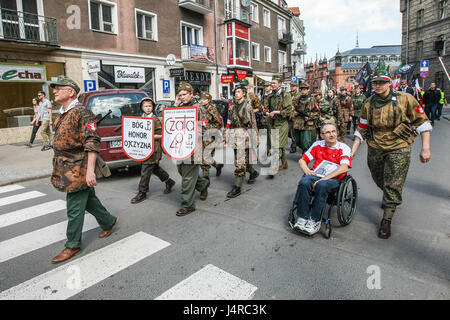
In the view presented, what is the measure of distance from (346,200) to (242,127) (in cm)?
265

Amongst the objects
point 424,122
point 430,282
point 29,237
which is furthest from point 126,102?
point 430,282

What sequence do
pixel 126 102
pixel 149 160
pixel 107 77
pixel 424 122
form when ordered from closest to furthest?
pixel 424 122 → pixel 149 160 → pixel 126 102 → pixel 107 77

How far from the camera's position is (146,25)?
19.9 metres

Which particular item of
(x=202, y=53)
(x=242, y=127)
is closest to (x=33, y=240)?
(x=242, y=127)

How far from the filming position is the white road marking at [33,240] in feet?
12.5

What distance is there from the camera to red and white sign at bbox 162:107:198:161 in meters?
4.62

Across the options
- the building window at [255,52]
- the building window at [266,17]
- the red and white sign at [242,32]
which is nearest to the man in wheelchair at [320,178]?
the red and white sign at [242,32]

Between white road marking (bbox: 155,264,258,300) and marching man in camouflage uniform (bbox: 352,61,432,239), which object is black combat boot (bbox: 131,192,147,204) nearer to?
white road marking (bbox: 155,264,258,300)

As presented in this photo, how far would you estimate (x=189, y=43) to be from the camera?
23.5 meters

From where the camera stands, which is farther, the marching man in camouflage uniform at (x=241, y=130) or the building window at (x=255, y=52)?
the building window at (x=255, y=52)

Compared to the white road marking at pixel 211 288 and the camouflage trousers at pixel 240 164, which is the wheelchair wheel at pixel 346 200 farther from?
the camouflage trousers at pixel 240 164

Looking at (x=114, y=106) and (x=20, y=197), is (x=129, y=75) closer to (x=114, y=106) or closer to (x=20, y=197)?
(x=114, y=106)

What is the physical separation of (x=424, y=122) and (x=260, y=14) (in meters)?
31.6

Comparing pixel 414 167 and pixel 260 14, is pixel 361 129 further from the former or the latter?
pixel 260 14
